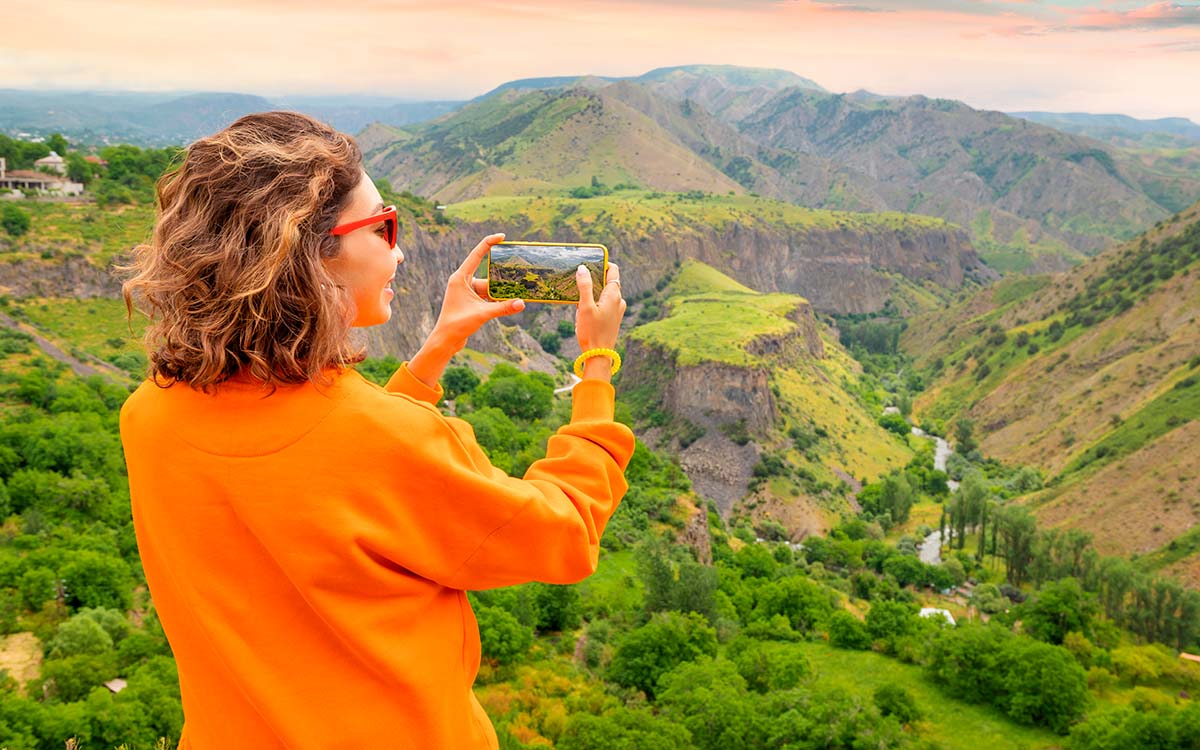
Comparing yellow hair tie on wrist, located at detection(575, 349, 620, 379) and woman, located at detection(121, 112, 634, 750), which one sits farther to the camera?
yellow hair tie on wrist, located at detection(575, 349, 620, 379)

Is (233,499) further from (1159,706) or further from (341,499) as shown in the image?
(1159,706)

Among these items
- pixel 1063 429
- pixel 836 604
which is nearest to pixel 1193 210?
pixel 1063 429

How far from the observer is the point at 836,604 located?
49.6 m

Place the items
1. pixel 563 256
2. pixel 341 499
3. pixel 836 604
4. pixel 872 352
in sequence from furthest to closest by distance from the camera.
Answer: pixel 872 352, pixel 836 604, pixel 563 256, pixel 341 499

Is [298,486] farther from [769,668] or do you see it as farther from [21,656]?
[769,668]

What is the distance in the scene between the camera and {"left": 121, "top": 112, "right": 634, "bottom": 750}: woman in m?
2.31

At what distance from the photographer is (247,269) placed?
2.29 metres

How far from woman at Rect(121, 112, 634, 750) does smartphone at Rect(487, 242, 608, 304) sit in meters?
0.89

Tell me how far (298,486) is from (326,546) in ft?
0.60

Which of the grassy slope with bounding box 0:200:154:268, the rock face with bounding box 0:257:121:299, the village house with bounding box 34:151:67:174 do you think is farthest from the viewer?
the village house with bounding box 34:151:67:174

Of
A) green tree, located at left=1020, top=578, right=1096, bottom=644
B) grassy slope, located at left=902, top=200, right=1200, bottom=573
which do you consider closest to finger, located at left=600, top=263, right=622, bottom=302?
green tree, located at left=1020, top=578, right=1096, bottom=644

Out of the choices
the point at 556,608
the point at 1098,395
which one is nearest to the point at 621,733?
the point at 556,608

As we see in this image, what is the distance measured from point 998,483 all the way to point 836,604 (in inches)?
1835

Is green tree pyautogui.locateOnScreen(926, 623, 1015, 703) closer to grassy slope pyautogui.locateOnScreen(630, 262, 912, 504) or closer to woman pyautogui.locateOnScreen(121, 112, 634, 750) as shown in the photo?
woman pyautogui.locateOnScreen(121, 112, 634, 750)
